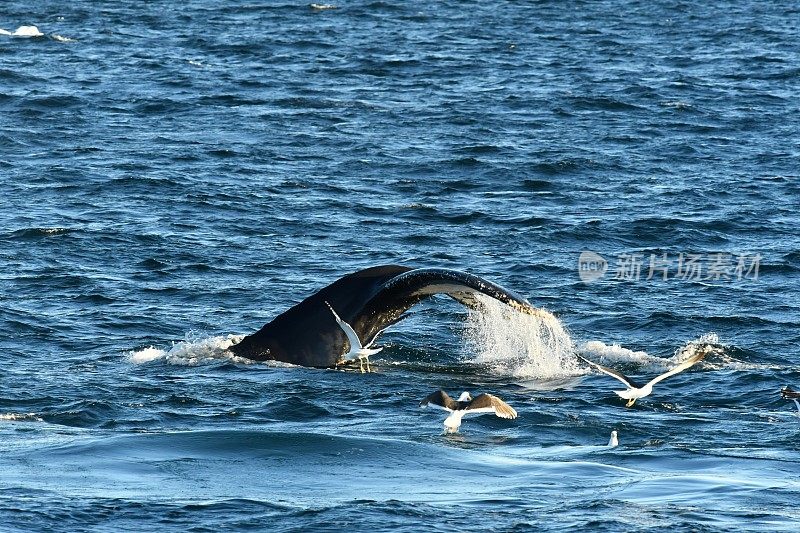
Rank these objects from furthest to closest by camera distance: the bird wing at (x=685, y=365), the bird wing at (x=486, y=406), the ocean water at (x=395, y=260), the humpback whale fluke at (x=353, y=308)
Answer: the humpback whale fluke at (x=353, y=308)
the bird wing at (x=685, y=365)
the bird wing at (x=486, y=406)
the ocean water at (x=395, y=260)

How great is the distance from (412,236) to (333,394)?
990 centimetres

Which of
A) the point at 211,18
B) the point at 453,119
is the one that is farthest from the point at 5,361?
the point at 211,18

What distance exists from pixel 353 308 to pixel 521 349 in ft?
10.8

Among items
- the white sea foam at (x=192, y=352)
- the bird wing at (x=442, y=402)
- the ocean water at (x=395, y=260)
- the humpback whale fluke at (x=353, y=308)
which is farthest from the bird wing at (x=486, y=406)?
the white sea foam at (x=192, y=352)

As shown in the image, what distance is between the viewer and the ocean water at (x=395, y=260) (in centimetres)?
1255

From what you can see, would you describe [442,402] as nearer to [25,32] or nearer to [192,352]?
[192,352]

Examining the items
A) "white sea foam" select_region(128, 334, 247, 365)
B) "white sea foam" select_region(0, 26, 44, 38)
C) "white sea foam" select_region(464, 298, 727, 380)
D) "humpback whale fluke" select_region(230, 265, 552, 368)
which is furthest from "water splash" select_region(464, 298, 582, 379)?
"white sea foam" select_region(0, 26, 44, 38)

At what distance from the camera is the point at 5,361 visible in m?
17.7

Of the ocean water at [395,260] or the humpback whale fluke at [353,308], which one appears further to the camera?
the humpback whale fluke at [353,308]

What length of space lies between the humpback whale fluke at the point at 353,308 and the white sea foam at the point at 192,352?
4.83 ft

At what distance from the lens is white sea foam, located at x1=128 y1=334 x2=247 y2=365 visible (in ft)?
56.7

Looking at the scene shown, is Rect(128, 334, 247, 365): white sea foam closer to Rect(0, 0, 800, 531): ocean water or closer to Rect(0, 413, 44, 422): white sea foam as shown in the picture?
Rect(0, 0, 800, 531): ocean water

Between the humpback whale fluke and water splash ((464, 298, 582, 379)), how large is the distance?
196 centimetres

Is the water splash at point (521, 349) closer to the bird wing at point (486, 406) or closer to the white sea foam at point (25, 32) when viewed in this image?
the bird wing at point (486, 406)
